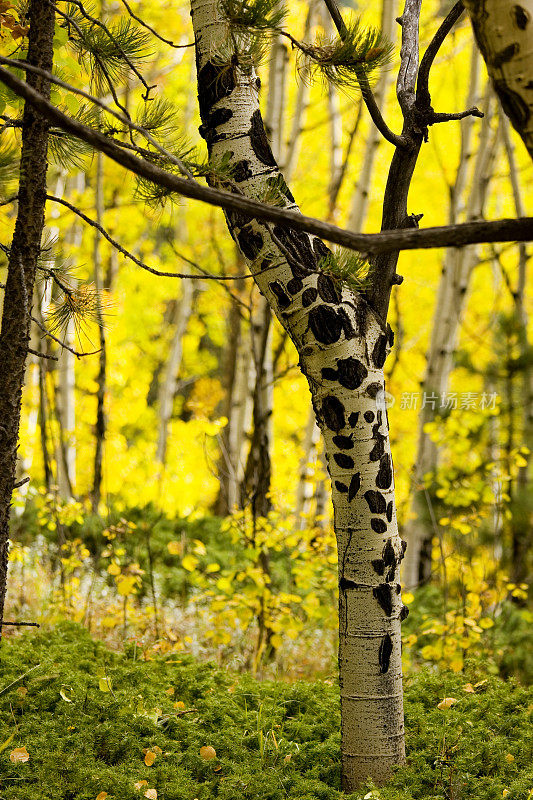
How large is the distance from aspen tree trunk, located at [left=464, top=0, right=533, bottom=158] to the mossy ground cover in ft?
5.58

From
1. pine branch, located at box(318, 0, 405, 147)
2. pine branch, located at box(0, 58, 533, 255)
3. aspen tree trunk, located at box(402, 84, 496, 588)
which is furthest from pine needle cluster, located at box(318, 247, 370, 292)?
aspen tree trunk, located at box(402, 84, 496, 588)

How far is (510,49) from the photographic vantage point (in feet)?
4.01

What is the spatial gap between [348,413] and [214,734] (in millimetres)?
1156

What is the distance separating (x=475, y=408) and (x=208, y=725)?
3.19 m

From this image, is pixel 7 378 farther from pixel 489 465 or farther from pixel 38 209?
pixel 489 465

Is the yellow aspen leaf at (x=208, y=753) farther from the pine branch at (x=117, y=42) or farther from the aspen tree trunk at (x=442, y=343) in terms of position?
the aspen tree trunk at (x=442, y=343)

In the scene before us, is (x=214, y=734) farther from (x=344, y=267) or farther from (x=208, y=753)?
(x=344, y=267)

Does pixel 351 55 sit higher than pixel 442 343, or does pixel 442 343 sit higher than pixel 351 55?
pixel 442 343

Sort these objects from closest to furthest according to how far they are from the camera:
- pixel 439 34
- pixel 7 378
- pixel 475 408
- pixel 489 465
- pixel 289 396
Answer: pixel 7 378 → pixel 439 34 → pixel 475 408 → pixel 489 465 → pixel 289 396

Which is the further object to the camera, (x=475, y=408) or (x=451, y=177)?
(x=451, y=177)

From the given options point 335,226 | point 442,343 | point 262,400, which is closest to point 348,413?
point 335,226

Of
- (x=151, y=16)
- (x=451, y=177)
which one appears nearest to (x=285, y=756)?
(x=151, y=16)

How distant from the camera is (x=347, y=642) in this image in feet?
6.67

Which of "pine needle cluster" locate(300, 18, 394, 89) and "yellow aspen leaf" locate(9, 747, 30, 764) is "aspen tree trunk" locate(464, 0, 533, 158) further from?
"yellow aspen leaf" locate(9, 747, 30, 764)
